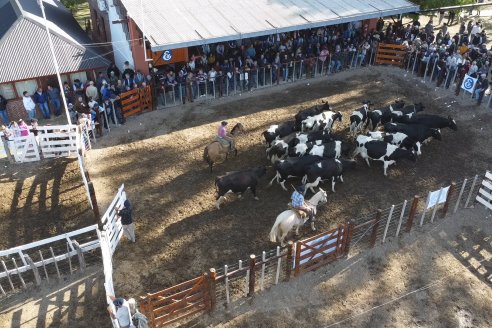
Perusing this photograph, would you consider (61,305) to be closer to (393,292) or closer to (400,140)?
(393,292)

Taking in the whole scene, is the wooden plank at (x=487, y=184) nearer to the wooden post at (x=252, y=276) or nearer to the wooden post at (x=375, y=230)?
the wooden post at (x=375, y=230)

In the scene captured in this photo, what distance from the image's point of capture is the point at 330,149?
53.3ft

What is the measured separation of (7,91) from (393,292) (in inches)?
698

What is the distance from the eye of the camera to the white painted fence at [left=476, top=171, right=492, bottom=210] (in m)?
14.7

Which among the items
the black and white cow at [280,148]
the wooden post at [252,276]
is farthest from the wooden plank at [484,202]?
the wooden post at [252,276]

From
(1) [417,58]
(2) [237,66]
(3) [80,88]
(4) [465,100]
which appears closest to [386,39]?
(1) [417,58]

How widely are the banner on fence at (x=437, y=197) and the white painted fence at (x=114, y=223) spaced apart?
9087 mm

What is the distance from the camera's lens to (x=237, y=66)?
22875 mm

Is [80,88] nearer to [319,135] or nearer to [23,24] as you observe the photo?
[23,24]

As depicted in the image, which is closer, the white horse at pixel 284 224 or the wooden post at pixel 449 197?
the white horse at pixel 284 224

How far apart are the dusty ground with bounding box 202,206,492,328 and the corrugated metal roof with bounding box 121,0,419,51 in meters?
12.3

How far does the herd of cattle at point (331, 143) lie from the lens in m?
15.2

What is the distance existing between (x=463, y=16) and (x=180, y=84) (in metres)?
23.3

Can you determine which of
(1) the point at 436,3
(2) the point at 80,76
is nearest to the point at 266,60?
(2) the point at 80,76
